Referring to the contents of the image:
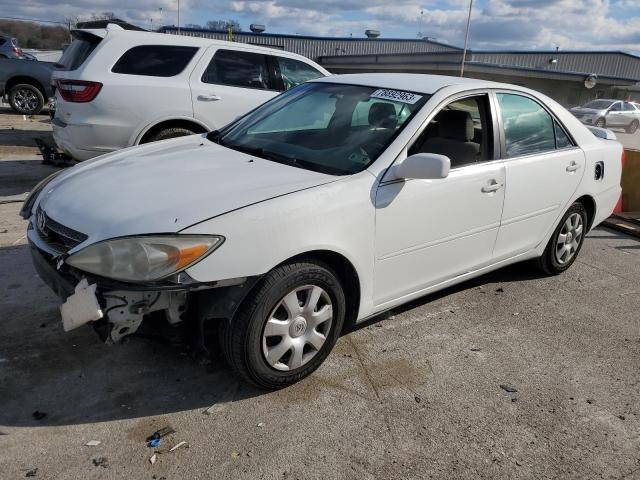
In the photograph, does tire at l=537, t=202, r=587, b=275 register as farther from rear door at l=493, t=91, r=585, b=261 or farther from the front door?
the front door

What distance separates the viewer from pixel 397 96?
11.6ft

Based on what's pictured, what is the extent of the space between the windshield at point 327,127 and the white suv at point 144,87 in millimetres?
2480

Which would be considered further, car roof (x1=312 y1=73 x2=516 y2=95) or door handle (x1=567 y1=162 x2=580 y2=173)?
door handle (x1=567 y1=162 x2=580 y2=173)

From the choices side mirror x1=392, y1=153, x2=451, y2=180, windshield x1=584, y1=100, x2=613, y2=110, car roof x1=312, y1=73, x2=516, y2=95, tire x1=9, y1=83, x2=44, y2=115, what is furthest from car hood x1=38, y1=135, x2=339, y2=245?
windshield x1=584, y1=100, x2=613, y2=110

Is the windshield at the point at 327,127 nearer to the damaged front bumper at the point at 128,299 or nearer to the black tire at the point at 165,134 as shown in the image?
the damaged front bumper at the point at 128,299

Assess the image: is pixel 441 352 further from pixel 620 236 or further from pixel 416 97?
pixel 620 236

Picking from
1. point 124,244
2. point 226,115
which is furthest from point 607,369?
point 226,115

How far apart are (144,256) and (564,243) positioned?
3.73 meters

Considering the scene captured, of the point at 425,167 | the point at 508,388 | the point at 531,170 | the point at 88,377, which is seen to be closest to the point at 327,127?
the point at 425,167

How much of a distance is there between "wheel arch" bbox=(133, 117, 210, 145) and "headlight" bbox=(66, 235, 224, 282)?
3986mm

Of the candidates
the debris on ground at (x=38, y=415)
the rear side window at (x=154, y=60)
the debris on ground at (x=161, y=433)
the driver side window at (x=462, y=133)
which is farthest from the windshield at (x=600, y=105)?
the debris on ground at (x=38, y=415)

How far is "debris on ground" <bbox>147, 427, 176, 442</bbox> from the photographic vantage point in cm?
256

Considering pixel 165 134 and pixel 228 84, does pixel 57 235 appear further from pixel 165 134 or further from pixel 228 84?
pixel 228 84

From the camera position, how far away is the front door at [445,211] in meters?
3.13
